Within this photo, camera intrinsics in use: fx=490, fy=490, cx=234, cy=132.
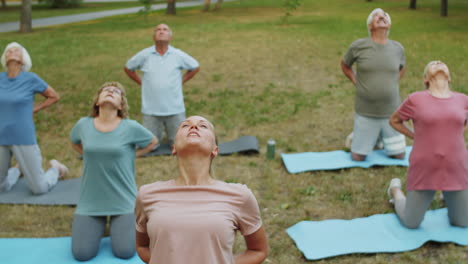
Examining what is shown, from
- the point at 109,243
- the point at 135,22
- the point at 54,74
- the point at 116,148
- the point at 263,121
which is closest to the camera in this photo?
the point at 116,148

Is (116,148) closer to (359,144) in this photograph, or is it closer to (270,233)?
(270,233)

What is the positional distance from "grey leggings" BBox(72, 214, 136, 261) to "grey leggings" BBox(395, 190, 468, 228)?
280 centimetres

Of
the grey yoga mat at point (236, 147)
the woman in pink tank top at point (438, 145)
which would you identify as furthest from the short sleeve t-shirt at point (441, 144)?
the grey yoga mat at point (236, 147)

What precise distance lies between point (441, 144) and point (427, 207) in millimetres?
685

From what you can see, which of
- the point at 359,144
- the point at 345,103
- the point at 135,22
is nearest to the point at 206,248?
the point at 359,144

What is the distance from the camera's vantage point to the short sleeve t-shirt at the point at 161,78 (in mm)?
7379

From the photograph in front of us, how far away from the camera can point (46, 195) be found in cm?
614

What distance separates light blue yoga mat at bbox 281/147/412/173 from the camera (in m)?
6.88

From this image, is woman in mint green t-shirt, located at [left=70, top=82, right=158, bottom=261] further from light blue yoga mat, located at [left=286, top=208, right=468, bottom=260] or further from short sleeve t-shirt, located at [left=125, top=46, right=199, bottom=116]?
short sleeve t-shirt, located at [left=125, top=46, right=199, bottom=116]

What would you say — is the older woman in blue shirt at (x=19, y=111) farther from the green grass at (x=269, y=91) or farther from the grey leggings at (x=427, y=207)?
the grey leggings at (x=427, y=207)

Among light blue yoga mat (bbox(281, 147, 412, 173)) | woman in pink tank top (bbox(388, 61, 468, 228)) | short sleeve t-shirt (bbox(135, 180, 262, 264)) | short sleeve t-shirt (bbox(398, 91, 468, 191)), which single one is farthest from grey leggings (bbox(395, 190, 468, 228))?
short sleeve t-shirt (bbox(135, 180, 262, 264))

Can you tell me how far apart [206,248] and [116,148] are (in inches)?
94.1

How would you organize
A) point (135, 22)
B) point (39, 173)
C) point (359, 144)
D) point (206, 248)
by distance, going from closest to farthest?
point (206, 248) < point (39, 173) < point (359, 144) < point (135, 22)

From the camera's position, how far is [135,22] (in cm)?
2528
